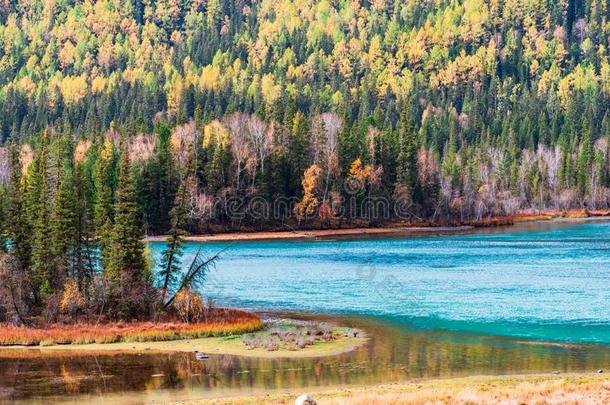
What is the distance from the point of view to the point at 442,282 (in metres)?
98.8

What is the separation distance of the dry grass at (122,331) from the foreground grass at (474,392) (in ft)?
59.4

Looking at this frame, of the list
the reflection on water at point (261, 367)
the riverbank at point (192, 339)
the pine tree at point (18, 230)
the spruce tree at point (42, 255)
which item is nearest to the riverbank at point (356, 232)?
the pine tree at point (18, 230)

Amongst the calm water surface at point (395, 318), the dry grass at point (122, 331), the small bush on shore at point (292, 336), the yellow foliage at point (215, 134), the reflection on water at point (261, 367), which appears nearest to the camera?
the reflection on water at point (261, 367)

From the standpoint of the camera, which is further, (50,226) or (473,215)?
(473,215)

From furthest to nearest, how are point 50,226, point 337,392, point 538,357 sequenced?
point 50,226
point 538,357
point 337,392

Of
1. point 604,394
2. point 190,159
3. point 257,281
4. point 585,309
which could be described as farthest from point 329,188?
point 604,394

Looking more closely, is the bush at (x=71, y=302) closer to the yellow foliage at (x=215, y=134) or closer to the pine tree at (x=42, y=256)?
the pine tree at (x=42, y=256)

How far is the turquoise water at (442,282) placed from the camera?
74.5 m

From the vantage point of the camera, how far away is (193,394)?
164 ft

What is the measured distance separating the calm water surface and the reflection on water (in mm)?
60

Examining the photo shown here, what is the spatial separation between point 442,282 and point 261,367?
146 ft

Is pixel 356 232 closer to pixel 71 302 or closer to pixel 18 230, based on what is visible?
pixel 18 230

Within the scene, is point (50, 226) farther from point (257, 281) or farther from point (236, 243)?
point (236, 243)

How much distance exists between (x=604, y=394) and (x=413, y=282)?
56.7m
